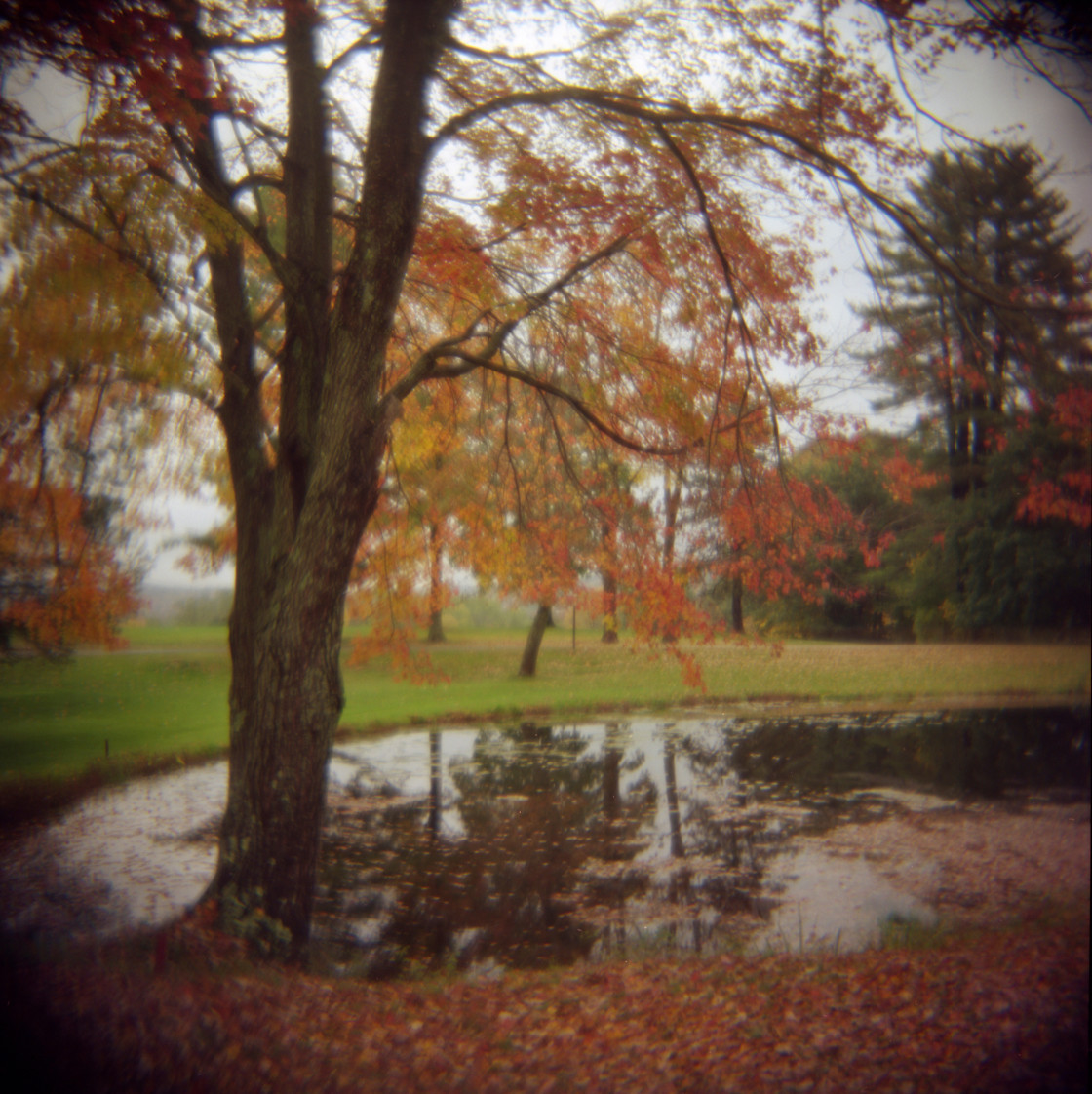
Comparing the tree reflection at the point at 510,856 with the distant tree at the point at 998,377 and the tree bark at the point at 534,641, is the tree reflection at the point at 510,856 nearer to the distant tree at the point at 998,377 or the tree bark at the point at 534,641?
the distant tree at the point at 998,377

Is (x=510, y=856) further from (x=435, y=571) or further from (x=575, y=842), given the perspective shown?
(x=435, y=571)

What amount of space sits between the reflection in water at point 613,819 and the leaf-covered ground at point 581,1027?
1132 millimetres

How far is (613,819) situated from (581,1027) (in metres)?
5.40

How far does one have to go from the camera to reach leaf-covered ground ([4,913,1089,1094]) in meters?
3.14

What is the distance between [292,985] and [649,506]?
259 inches

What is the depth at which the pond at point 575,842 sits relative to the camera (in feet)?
19.3

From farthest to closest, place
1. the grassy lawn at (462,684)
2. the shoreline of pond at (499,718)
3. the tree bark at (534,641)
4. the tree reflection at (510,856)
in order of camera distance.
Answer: the tree bark at (534,641)
the shoreline of pond at (499,718)
the grassy lawn at (462,684)
the tree reflection at (510,856)

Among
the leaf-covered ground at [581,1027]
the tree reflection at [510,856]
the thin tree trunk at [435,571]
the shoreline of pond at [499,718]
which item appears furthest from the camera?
the thin tree trunk at [435,571]

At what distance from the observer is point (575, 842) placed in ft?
27.5

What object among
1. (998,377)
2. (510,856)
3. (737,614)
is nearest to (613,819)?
(510,856)

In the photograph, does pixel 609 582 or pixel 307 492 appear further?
pixel 609 582

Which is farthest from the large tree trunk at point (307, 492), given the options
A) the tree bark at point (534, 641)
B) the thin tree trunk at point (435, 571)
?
the tree bark at point (534, 641)

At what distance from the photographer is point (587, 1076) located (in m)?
3.45

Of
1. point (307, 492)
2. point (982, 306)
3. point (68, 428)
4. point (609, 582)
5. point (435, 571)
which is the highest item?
point (982, 306)
